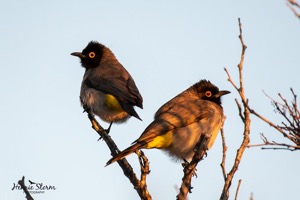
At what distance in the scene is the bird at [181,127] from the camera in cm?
707

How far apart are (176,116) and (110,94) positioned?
1.91m

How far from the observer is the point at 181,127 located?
747 cm

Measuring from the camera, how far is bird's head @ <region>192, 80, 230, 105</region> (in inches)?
358

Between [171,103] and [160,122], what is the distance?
1.03 m

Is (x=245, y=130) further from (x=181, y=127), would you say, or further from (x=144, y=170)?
(x=181, y=127)

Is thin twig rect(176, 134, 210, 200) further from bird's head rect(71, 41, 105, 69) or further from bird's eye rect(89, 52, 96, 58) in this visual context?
bird's eye rect(89, 52, 96, 58)

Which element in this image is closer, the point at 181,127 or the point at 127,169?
the point at 127,169

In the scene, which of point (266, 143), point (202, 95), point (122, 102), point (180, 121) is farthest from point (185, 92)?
point (266, 143)

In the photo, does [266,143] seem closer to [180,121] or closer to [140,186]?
[140,186]

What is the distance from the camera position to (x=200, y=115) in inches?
311

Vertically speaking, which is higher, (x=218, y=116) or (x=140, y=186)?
(x=218, y=116)

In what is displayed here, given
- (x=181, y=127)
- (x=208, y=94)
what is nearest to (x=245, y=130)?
(x=181, y=127)

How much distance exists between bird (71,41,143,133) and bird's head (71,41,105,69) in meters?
0.41

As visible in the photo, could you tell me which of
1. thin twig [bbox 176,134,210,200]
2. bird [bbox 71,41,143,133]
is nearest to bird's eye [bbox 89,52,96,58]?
bird [bbox 71,41,143,133]
